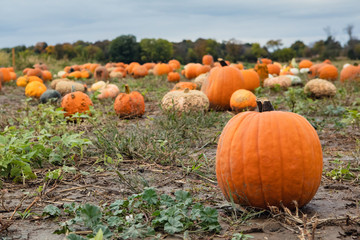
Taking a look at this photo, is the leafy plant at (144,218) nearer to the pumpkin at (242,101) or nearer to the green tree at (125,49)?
the pumpkin at (242,101)

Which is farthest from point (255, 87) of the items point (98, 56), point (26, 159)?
point (98, 56)

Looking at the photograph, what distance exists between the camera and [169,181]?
135 inches

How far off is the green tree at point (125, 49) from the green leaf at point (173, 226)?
19.5 metres

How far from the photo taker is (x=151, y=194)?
8.76 feet

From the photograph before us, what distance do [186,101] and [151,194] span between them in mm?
3601

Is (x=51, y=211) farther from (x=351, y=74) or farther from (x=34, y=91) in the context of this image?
(x=351, y=74)

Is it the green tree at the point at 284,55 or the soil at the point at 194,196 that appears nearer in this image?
the soil at the point at 194,196

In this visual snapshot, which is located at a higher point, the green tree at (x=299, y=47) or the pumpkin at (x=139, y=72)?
the green tree at (x=299, y=47)

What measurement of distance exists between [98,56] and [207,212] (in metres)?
21.5

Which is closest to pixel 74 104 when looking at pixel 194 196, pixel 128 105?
pixel 128 105

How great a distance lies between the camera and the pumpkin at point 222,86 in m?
7.26

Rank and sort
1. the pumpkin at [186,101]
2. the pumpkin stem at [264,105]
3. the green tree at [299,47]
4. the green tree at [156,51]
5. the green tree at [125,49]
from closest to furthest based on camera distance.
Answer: the pumpkin stem at [264,105]
the pumpkin at [186,101]
the green tree at [156,51]
the green tree at [125,49]
the green tree at [299,47]

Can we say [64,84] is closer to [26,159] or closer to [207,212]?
[26,159]

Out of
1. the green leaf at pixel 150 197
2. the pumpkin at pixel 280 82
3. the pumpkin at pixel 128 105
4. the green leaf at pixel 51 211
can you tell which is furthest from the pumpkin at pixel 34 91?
the green leaf at pixel 150 197
